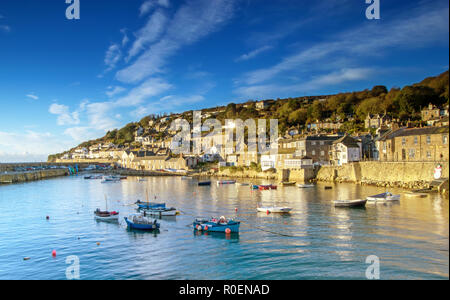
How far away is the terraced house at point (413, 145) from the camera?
30984mm

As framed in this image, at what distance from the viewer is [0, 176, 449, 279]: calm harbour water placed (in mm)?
11570

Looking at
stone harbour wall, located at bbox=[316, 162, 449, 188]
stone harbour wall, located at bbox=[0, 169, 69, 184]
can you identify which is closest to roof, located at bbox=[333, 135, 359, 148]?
stone harbour wall, located at bbox=[316, 162, 449, 188]

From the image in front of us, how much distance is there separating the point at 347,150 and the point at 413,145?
11128mm

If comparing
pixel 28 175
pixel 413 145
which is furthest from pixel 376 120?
pixel 28 175

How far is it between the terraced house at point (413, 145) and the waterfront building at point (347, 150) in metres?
3.59

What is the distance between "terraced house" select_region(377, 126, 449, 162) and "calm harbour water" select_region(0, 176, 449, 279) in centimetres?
822

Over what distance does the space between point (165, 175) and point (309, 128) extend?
37.4m

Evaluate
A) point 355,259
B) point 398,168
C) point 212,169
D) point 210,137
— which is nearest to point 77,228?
point 355,259

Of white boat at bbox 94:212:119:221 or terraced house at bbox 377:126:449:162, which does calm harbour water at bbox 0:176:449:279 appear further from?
terraced house at bbox 377:126:449:162

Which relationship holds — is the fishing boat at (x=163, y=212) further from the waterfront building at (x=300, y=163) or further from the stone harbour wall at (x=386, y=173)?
the waterfront building at (x=300, y=163)

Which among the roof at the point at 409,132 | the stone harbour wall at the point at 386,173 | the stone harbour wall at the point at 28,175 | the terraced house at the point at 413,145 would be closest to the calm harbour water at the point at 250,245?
the stone harbour wall at the point at 386,173

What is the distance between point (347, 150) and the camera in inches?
1811

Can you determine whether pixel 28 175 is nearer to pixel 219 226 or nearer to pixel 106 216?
pixel 106 216

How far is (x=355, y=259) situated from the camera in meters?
12.4
